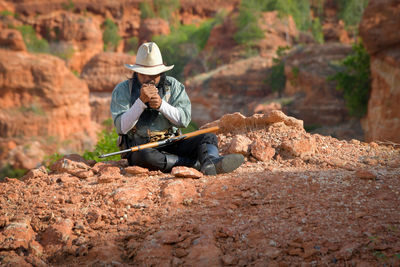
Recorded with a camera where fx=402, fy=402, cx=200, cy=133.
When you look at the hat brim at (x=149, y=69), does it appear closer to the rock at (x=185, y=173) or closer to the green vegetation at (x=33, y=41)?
the rock at (x=185, y=173)

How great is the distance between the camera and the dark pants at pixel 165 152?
11.8 feet

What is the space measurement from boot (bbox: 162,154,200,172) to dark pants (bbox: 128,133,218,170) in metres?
0.04

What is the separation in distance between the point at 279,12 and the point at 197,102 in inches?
422

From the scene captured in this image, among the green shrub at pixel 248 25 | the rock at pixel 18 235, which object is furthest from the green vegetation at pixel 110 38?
the rock at pixel 18 235

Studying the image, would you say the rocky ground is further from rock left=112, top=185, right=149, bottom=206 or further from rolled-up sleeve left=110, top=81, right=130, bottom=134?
rolled-up sleeve left=110, top=81, right=130, bottom=134

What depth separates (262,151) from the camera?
3920mm

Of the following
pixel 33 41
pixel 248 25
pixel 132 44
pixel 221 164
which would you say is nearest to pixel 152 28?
pixel 132 44

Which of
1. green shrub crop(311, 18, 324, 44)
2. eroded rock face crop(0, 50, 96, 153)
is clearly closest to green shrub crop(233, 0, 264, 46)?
green shrub crop(311, 18, 324, 44)

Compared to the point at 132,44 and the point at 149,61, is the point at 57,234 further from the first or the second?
the point at 132,44

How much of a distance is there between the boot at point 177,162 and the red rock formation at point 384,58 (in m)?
10.5

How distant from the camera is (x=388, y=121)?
45.7ft

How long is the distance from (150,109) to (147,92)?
34cm

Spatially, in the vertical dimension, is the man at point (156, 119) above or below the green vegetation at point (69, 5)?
below

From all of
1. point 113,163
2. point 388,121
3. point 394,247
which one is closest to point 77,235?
point 113,163
